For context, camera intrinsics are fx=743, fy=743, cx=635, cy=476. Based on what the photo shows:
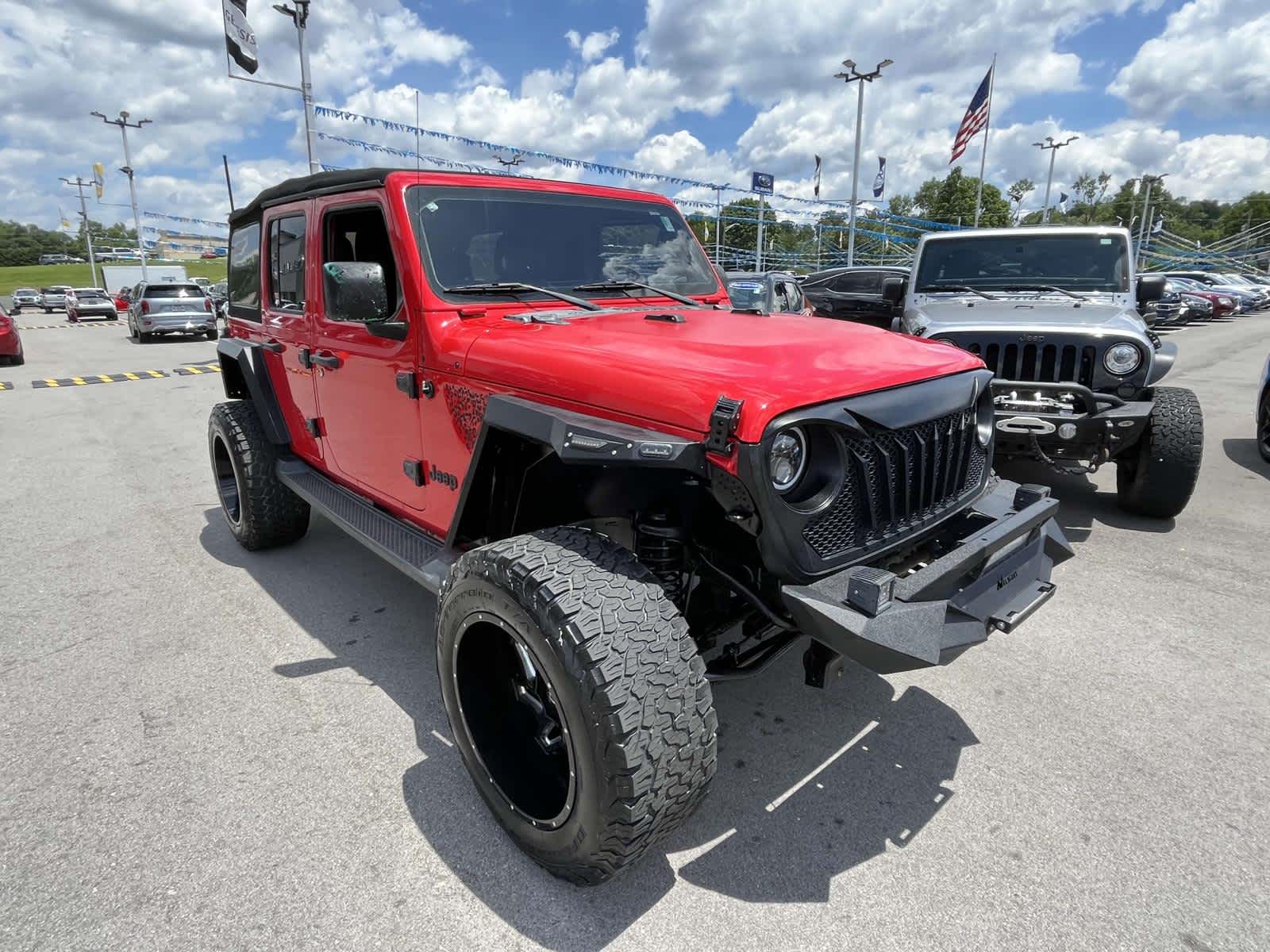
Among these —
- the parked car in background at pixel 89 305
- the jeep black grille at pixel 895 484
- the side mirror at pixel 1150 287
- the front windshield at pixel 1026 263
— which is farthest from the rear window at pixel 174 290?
the jeep black grille at pixel 895 484

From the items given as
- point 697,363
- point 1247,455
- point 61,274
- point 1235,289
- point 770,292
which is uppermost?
point 61,274

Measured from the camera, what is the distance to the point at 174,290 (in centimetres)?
1997

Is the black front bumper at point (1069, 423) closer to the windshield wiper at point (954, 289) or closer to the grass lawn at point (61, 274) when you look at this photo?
the windshield wiper at point (954, 289)

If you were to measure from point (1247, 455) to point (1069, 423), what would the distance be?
3834 millimetres

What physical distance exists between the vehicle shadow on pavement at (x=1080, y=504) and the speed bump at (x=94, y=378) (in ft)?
42.5

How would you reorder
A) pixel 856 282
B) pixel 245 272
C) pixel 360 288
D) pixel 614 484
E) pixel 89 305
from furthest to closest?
pixel 89 305, pixel 856 282, pixel 245 272, pixel 360 288, pixel 614 484

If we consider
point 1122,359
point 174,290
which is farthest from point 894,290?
point 174,290

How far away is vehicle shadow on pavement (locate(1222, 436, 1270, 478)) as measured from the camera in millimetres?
6297

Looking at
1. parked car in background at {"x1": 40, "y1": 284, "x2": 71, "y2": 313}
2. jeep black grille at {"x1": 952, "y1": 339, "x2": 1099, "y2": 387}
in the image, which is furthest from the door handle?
parked car in background at {"x1": 40, "y1": 284, "x2": 71, "y2": 313}

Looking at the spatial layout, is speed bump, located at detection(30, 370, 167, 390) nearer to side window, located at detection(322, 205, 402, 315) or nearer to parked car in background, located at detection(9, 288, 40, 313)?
side window, located at detection(322, 205, 402, 315)

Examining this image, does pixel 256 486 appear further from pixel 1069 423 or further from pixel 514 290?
pixel 1069 423

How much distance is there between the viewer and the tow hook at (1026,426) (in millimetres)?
4426

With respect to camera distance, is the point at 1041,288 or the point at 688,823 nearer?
the point at 688,823

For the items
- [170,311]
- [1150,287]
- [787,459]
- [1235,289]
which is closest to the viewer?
[787,459]
